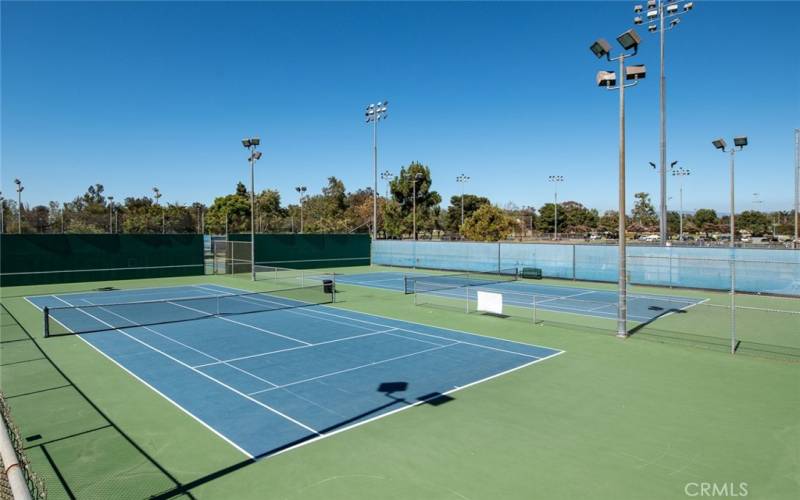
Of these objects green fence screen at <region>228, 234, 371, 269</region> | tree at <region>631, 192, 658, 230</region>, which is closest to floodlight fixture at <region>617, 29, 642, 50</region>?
green fence screen at <region>228, 234, 371, 269</region>

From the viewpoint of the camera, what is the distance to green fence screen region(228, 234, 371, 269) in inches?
1722

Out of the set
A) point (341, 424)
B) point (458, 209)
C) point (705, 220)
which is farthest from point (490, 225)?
point (705, 220)

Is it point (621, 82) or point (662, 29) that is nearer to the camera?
point (621, 82)

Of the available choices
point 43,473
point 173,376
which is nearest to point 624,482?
point 43,473

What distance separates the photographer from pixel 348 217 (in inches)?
3888

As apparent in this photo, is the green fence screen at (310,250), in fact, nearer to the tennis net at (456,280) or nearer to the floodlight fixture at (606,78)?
the tennis net at (456,280)

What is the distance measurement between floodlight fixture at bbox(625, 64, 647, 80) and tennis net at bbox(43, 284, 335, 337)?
54.0 feet

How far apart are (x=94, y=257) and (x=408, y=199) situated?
46.6 m

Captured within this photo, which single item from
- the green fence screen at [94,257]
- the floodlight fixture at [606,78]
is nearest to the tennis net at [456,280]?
the floodlight fixture at [606,78]

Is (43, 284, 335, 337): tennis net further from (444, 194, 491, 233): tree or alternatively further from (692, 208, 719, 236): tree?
(692, 208, 719, 236): tree

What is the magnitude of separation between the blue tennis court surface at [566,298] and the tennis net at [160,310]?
7133mm

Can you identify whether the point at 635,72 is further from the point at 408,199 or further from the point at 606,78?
the point at 408,199

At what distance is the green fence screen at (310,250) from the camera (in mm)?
43734

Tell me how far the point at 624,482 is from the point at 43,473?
348 inches
